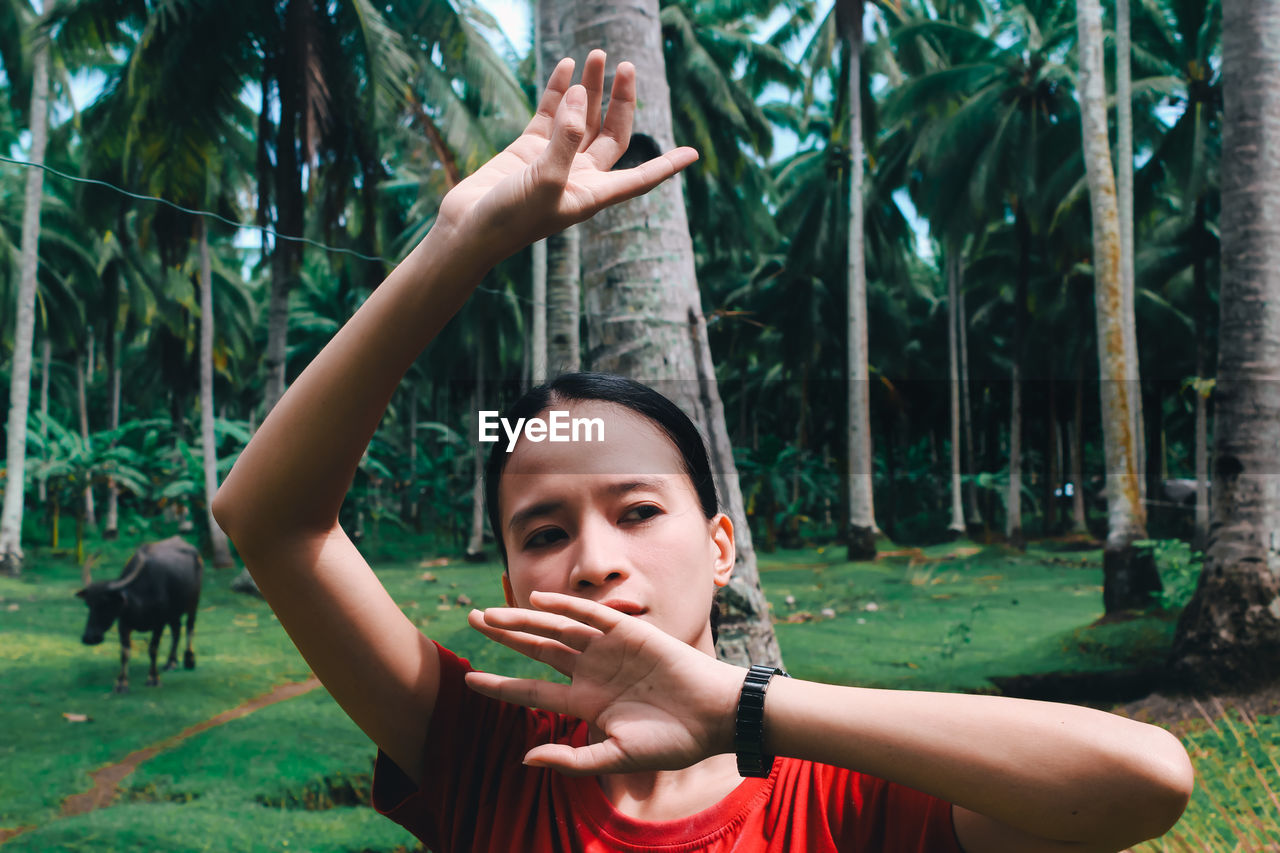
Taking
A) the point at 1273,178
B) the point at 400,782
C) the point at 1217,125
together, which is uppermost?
the point at 1217,125

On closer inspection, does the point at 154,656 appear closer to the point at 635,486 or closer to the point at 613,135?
the point at 635,486

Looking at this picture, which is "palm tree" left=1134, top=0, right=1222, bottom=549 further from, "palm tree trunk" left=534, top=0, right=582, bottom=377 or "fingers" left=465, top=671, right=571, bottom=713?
"fingers" left=465, top=671, right=571, bottom=713

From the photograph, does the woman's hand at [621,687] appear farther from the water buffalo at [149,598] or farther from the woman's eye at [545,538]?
the water buffalo at [149,598]

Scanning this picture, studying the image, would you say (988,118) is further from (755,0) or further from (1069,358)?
(1069,358)

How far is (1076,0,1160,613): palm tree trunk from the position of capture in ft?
21.6

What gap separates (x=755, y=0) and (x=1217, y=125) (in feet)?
28.1

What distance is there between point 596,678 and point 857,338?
12.2m

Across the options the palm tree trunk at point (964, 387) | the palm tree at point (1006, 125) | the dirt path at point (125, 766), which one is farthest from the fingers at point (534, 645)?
the palm tree trunk at point (964, 387)

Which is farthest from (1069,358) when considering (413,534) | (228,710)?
(228,710)

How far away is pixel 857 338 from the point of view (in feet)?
41.5

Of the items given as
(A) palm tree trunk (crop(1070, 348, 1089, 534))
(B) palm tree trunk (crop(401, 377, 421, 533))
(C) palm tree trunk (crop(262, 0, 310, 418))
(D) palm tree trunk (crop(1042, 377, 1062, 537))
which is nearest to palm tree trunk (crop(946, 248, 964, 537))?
(D) palm tree trunk (crop(1042, 377, 1062, 537))

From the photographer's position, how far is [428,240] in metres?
1.07

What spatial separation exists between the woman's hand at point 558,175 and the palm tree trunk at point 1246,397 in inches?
181

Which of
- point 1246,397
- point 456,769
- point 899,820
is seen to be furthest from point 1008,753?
point 1246,397
